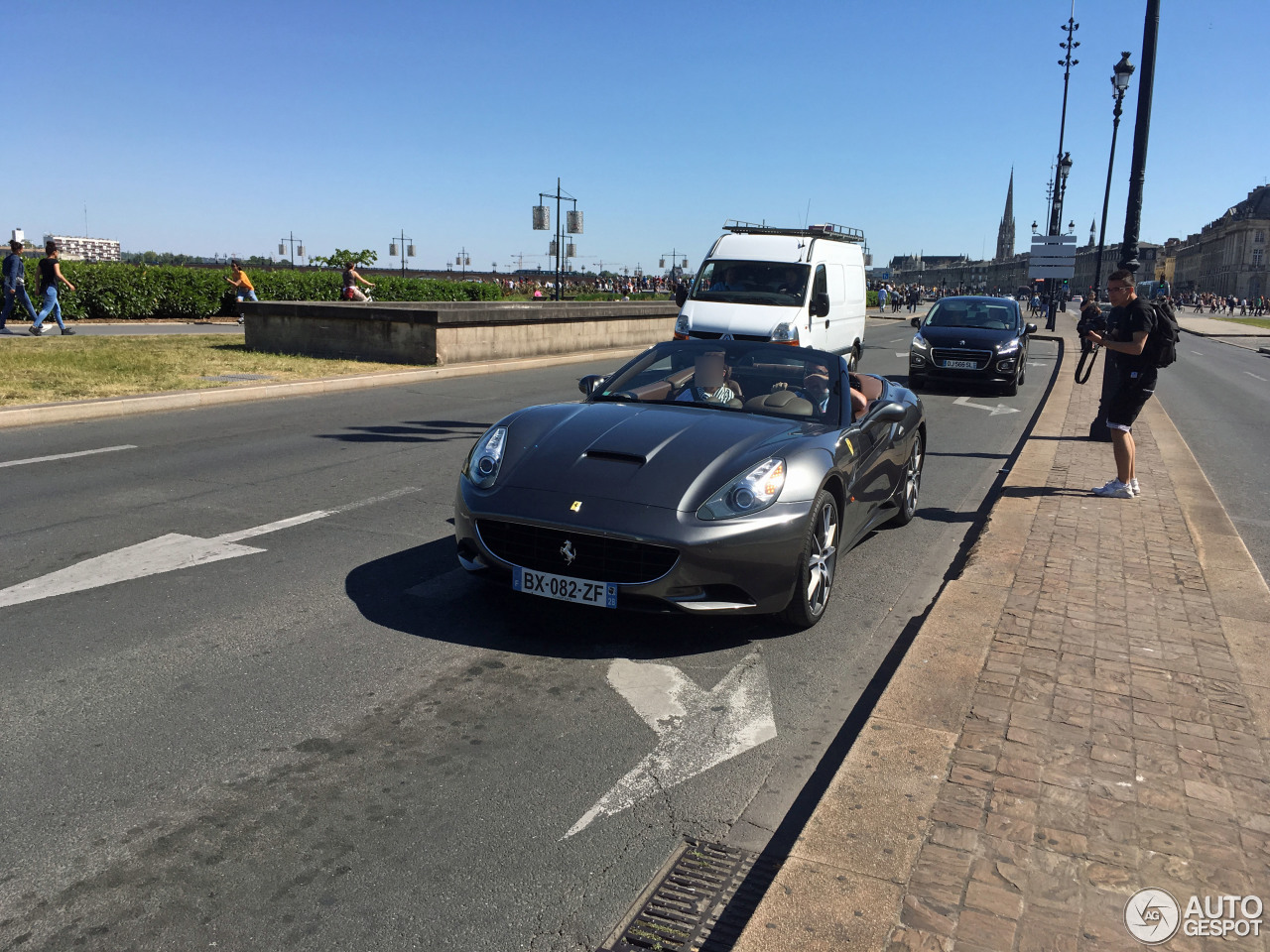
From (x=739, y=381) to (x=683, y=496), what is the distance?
1.55 meters

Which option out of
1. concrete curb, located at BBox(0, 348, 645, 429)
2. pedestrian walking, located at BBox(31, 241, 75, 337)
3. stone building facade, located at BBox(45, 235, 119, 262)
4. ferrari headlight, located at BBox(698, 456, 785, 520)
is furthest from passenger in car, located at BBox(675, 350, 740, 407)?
stone building facade, located at BBox(45, 235, 119, 262)

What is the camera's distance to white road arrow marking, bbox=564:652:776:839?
341 centimetres

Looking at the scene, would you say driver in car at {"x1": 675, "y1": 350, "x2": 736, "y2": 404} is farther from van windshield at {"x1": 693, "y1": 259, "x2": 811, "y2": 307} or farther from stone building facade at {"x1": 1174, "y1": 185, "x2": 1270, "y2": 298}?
stone building facade at {"x1": 1174, "y1": 185, "x2": 1270, "y2": 298}

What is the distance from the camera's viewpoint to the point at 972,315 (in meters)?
18.8

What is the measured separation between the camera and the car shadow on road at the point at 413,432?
10469 millimetres

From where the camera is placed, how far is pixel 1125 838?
296cm

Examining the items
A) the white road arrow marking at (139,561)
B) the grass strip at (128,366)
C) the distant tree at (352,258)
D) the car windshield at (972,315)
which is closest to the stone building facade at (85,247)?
the distant tree at (352,258)

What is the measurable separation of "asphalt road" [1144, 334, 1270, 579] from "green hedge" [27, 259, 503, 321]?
79.7ft

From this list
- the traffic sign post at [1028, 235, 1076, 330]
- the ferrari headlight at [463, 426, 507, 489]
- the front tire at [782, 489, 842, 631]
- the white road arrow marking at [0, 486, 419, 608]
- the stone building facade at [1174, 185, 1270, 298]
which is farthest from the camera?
the stone building facade at [1174, 185, 1270, 298]

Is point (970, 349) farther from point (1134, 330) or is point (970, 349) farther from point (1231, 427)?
point (1134, 330)

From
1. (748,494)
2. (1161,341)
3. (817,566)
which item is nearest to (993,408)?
(1161,341)

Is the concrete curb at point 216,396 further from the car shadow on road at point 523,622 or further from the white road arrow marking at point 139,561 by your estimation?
the car shadow on road at point 523,622

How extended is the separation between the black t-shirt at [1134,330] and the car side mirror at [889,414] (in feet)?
8.43

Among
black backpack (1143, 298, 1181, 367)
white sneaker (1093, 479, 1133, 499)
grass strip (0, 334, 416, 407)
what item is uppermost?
black backpack (1143, 298, 1181, 367)
